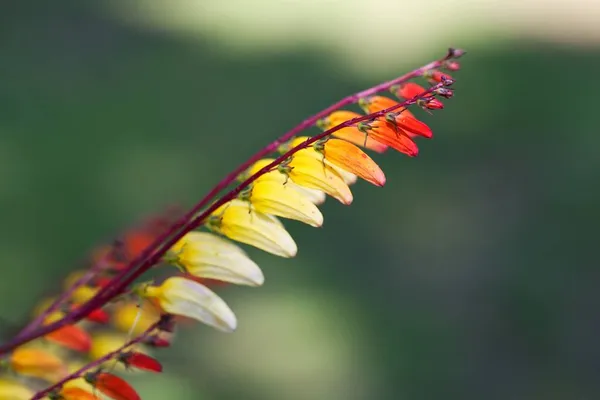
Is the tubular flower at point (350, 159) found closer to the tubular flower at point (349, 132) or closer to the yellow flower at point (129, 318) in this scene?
the tubular flower at point (349, 132)

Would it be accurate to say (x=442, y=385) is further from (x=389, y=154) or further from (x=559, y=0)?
(x=559, y=0)

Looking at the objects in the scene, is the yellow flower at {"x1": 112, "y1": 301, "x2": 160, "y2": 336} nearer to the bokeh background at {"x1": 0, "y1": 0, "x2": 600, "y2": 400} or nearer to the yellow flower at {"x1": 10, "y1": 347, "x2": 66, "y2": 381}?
the yellow flower at {"x1": 10, "y1": 347, "x2": 66, "y2": 381}

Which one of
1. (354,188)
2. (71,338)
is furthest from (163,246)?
(354,188)

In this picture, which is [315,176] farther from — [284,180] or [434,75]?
[434,75]

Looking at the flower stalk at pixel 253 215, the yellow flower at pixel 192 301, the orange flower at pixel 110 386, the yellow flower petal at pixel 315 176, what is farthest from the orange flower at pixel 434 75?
the orange flower at pixel 110 386

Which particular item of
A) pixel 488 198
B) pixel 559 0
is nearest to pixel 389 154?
pixel 488 198
